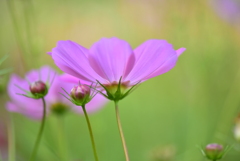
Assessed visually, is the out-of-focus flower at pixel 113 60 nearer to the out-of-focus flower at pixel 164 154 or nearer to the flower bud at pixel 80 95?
the flower bud at pixel 80 95

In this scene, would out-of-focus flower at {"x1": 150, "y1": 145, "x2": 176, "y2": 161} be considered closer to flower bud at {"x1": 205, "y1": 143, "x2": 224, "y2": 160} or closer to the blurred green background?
the blurred green background

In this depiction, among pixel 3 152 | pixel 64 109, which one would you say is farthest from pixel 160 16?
pixel 64 109

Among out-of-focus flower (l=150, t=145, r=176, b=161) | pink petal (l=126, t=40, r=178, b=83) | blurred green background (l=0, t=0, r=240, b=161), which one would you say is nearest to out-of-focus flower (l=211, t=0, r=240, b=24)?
blurred green background (l=0, t=0, r=240, b=161)

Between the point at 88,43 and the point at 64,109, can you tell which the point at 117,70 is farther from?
the point at 88,43

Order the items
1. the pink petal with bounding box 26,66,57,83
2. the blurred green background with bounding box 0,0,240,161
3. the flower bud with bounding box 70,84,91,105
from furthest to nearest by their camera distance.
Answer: the blurred green background with bounding box 0,0,240,161, the pink petal with bounding box 26,66,57,83, the flower bud with bounding box 70,84,91,105

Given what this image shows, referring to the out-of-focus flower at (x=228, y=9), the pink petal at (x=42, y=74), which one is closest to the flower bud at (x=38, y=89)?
the pink petal at (x=42, y=74)

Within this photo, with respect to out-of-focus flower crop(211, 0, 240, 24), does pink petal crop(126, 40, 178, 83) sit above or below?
above

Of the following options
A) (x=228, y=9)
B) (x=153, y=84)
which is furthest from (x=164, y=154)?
(x=153, y=84)
